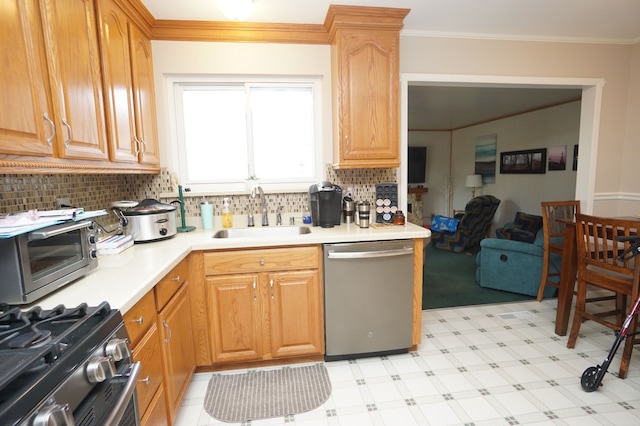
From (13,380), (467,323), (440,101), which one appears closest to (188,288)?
(13,380)

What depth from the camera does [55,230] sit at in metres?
1.07

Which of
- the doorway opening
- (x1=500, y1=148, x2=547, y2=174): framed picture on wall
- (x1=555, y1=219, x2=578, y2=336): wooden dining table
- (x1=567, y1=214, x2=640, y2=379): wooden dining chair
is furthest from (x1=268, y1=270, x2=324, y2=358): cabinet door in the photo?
(x1=500, y1=148, x2=547, y2=174): framed picture on wall

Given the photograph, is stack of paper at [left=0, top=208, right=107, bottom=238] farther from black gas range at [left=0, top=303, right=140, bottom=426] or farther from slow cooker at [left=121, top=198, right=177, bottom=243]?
slow cooker at [left=121, top=198, right=177, bottom=243]

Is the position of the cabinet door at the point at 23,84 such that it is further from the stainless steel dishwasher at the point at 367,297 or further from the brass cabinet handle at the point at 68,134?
the stainless steel dishwasher at the point at 367,297

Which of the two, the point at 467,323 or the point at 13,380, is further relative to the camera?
the point at 467,323

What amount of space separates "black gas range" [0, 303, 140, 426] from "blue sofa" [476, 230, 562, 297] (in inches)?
132

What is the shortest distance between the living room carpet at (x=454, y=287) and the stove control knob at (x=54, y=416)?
109 inches

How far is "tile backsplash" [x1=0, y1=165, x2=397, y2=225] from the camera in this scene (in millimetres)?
1427

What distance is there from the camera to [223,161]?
2.51 metres

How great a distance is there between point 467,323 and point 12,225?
9.63 ft

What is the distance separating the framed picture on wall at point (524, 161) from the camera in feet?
15.4

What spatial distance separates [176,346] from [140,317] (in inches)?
20.2

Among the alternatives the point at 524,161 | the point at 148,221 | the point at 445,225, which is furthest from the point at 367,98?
the point at 524,161

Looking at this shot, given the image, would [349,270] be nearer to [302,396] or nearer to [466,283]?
[302,396]
